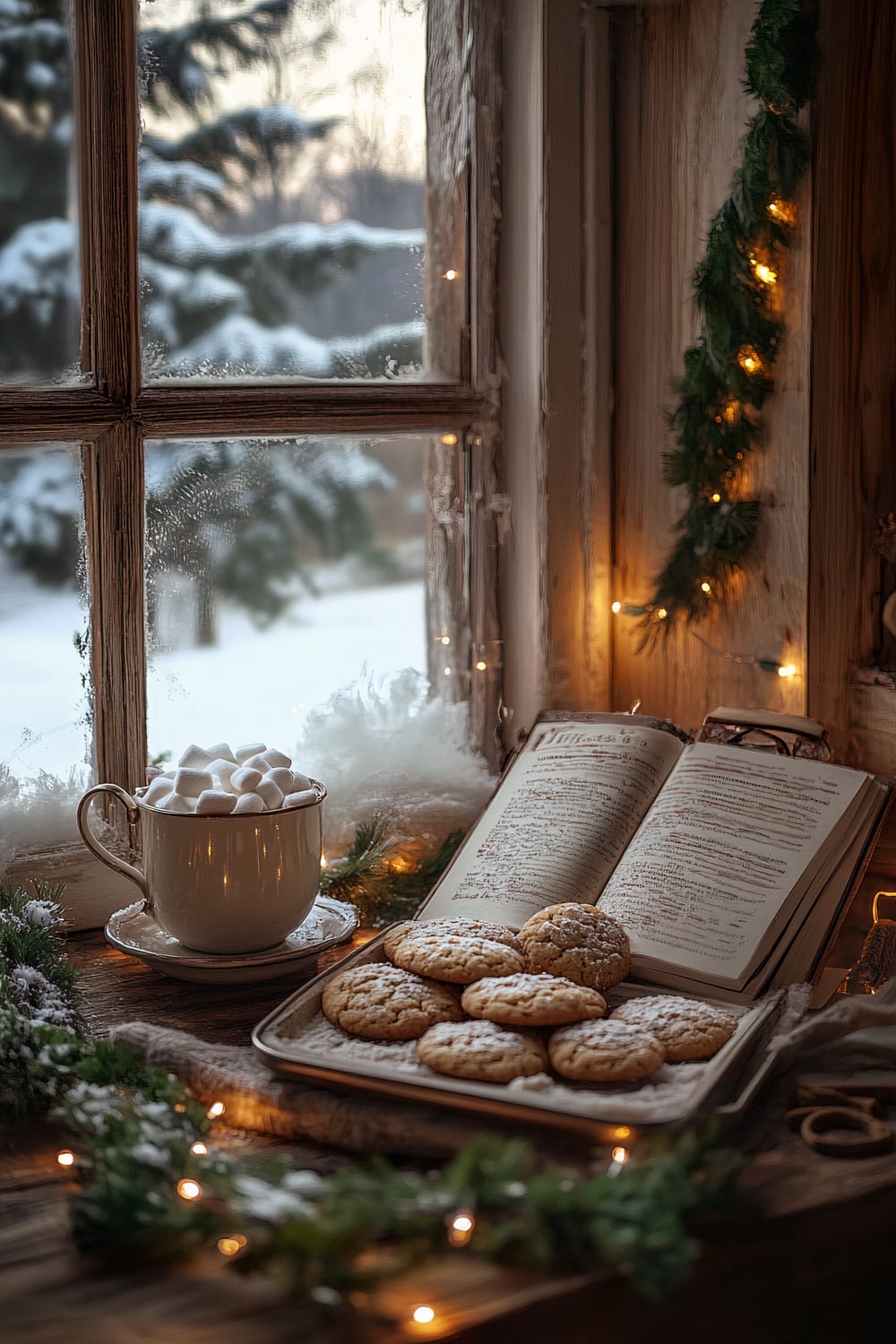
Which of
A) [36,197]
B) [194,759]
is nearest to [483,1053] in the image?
[194,759]

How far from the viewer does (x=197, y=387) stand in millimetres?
1397

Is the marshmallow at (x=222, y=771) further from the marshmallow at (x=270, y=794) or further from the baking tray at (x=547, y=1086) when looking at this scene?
the baking tray at (x=547, y=1086)

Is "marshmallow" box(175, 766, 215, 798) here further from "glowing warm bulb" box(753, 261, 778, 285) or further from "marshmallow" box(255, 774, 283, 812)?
"glowing warm bulb" box(753, 261, 778, 285)

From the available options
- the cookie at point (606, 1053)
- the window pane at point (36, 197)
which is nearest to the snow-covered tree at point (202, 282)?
the window pane at point (36, 197)

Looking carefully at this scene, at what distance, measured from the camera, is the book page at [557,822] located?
127cm

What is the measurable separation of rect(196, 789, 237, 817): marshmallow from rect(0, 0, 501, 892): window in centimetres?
25

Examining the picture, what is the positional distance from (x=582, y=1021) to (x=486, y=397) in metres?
0.83

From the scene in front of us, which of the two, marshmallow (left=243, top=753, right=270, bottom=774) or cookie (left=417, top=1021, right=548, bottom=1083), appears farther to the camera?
marshmallow (left=243, top=753, right=270, bottom=774)

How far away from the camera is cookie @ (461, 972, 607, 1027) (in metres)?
1.01

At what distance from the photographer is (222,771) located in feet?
4.02

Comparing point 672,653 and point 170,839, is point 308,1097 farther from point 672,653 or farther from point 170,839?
point 672,653

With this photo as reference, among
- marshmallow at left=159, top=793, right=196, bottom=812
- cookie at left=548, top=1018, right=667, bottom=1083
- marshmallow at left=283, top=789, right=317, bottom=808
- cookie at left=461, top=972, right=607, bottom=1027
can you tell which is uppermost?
marshmallow at left=159, top=793, right=196, bottom=812

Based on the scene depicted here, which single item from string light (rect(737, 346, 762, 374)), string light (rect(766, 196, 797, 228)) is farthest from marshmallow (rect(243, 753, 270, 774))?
string light (rect(766, 196, 797, 228))

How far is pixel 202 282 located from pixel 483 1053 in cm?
86
